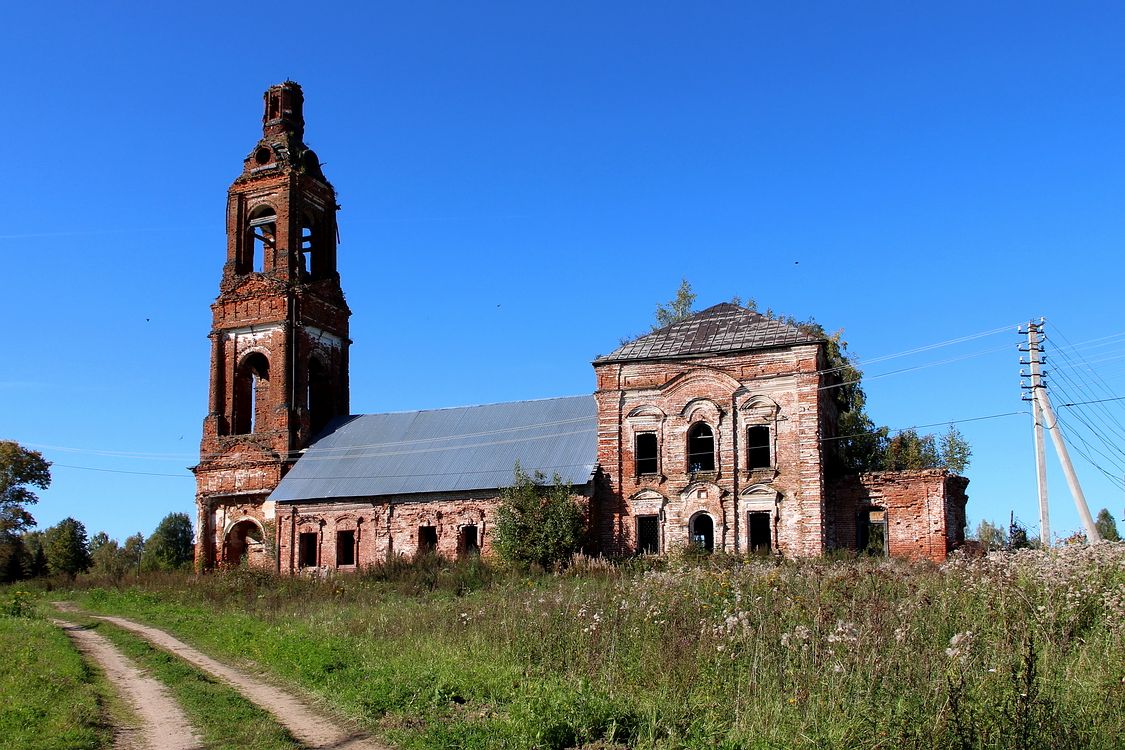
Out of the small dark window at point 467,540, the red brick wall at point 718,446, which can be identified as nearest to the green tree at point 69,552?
the small dark window at point 467,540

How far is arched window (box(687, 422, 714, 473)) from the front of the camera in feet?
89.5

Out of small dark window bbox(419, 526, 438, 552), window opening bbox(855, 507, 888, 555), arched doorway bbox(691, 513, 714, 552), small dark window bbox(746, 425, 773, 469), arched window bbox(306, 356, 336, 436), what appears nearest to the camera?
window opening bbox(855, 507, 888, 555)

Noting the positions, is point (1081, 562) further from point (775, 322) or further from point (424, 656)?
point (775, 322)

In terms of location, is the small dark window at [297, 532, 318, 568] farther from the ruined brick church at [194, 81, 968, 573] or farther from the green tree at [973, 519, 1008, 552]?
the green tree at [973, 519, 1008, 552]

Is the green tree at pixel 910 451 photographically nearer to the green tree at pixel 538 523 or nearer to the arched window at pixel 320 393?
the green tree at pixel 538 523

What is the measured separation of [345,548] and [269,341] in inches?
323

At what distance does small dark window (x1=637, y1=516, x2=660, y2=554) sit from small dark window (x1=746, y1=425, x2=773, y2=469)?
3.05 m

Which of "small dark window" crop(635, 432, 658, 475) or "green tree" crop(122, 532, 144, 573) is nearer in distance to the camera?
"small dark window" crop(635, 432, 658, 475)

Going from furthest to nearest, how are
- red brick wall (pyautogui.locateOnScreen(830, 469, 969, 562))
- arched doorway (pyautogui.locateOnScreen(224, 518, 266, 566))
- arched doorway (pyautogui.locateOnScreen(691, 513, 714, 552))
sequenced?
arched doorway (pyautogui.locateOnScreen(224, 518, 266, 566)) → arched doorway (pyautogui.locateOnScreen(691, 513, 714, 552)) → red brick wall (pyautogui.locateOnScreen(830, 469, 969, 562))

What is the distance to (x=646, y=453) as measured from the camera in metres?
27.8

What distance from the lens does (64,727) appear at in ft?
29.1

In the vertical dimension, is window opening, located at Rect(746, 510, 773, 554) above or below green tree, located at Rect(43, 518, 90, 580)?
above

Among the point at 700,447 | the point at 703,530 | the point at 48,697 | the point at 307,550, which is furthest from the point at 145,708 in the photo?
the point at 307,550

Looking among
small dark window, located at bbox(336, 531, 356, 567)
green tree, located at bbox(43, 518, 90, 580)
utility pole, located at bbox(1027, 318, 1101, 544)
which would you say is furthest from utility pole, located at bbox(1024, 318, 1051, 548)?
green tree, located at bbox(43, 518, 90, 580)
